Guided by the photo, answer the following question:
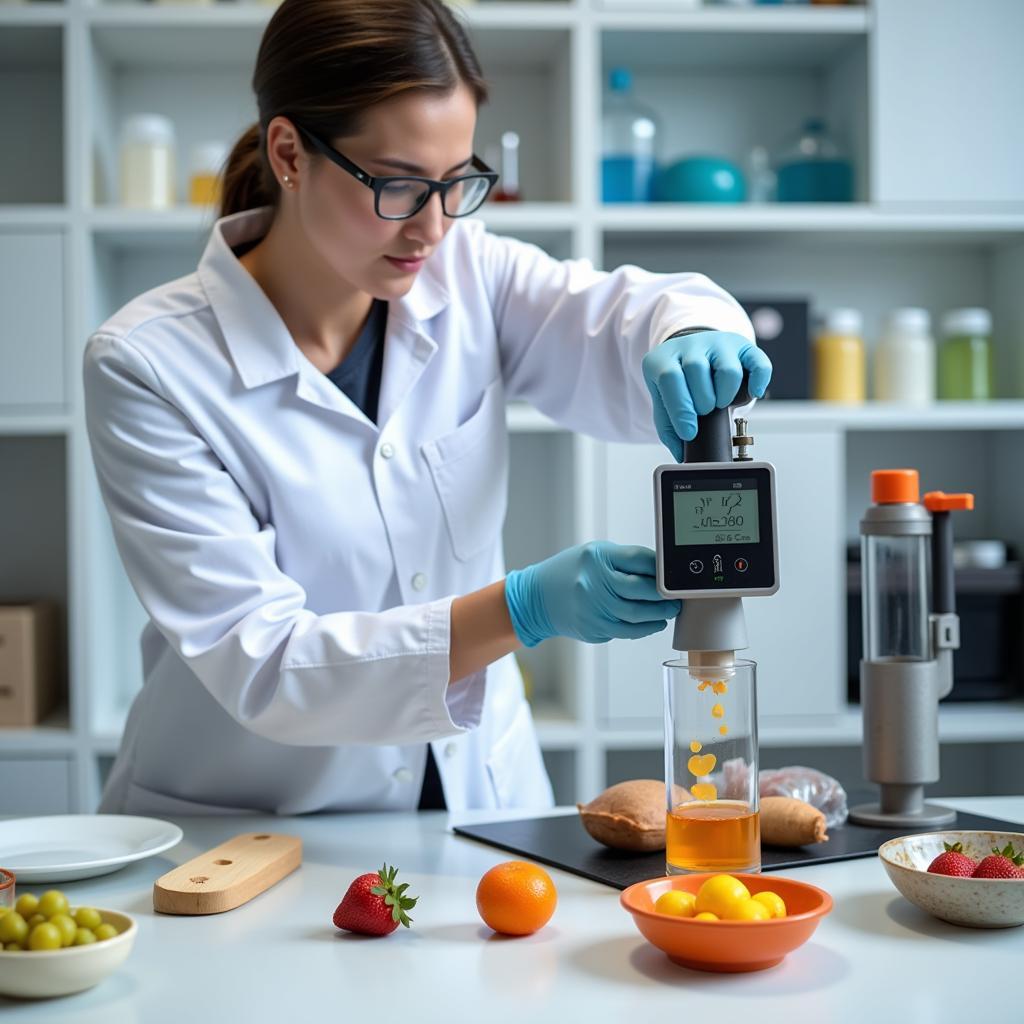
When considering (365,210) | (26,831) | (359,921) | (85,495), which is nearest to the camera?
(359,921)

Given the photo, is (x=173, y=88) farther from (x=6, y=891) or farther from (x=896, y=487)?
(x=6, y=891)

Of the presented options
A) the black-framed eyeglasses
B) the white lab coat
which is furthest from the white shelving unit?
the black-framed eyeglasses

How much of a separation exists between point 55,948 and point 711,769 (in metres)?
0.52

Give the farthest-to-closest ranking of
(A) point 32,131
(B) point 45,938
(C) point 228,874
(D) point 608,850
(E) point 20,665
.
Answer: (A) point 32,131
(E) point 20,665
(D) point 608,850
(C) point 228,874
(B) point 45,938

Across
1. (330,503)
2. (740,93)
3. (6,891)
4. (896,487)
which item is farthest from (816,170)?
(6,891)

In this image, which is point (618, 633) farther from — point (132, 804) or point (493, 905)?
point (132, 804)

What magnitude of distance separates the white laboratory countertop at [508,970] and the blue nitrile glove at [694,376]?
0.42 metres

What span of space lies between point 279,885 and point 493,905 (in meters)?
0.25

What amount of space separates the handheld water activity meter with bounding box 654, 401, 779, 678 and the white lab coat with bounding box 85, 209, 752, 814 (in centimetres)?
29

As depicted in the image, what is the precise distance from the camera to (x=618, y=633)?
3.97ft

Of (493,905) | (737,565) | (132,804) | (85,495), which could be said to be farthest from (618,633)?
(85,495)

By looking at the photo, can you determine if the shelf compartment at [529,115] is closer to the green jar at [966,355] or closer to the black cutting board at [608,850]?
the green jar at [966,355]

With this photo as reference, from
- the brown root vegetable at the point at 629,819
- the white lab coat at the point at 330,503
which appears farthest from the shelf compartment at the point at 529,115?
the brown root vegetable at the point at 629,819

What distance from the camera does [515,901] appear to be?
3.14ft
